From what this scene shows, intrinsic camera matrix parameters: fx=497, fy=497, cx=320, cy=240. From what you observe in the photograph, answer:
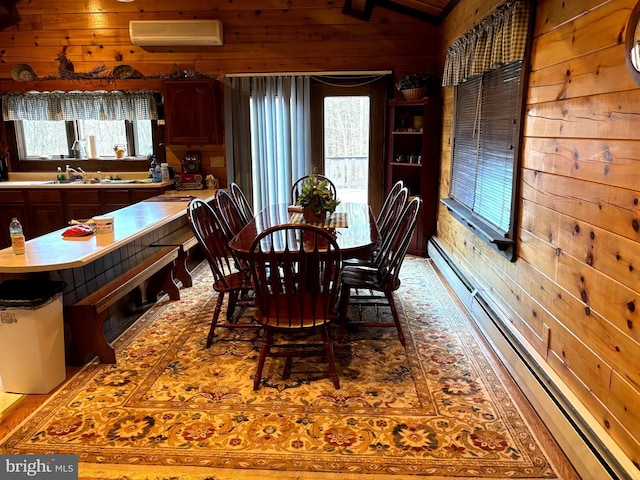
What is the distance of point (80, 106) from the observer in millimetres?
5711

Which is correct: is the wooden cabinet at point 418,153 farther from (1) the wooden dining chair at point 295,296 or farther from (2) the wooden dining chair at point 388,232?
(1) the wooden dining chair at point 295,296

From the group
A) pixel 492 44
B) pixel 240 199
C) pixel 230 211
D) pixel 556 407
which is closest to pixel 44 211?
pixel 240 199

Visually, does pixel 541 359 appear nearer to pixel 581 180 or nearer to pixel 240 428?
pixel 581 180

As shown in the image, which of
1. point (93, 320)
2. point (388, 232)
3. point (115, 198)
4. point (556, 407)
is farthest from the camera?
point (115, 198)

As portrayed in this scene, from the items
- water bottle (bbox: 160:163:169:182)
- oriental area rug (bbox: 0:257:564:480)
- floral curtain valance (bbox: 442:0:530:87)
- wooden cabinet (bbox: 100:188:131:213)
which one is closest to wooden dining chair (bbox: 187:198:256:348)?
oriental area rug (bbox: 0:257:564:480)

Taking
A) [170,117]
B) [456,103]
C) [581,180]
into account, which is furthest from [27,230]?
[581,180]

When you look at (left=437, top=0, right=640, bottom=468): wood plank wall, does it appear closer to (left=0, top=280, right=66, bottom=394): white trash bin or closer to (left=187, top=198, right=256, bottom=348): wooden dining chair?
(left=187, top=198, right=256, bottom=348): wooden dining chair

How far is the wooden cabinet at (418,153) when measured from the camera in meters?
5.21

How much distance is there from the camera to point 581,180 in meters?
2.09

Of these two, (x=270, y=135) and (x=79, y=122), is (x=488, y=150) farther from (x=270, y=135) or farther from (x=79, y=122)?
(x=79, y=122)

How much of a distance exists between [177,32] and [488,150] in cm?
370

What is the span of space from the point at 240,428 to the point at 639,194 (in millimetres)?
1910

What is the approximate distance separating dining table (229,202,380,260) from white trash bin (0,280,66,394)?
103 cm

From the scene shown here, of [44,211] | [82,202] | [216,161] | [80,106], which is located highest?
[80,106]
